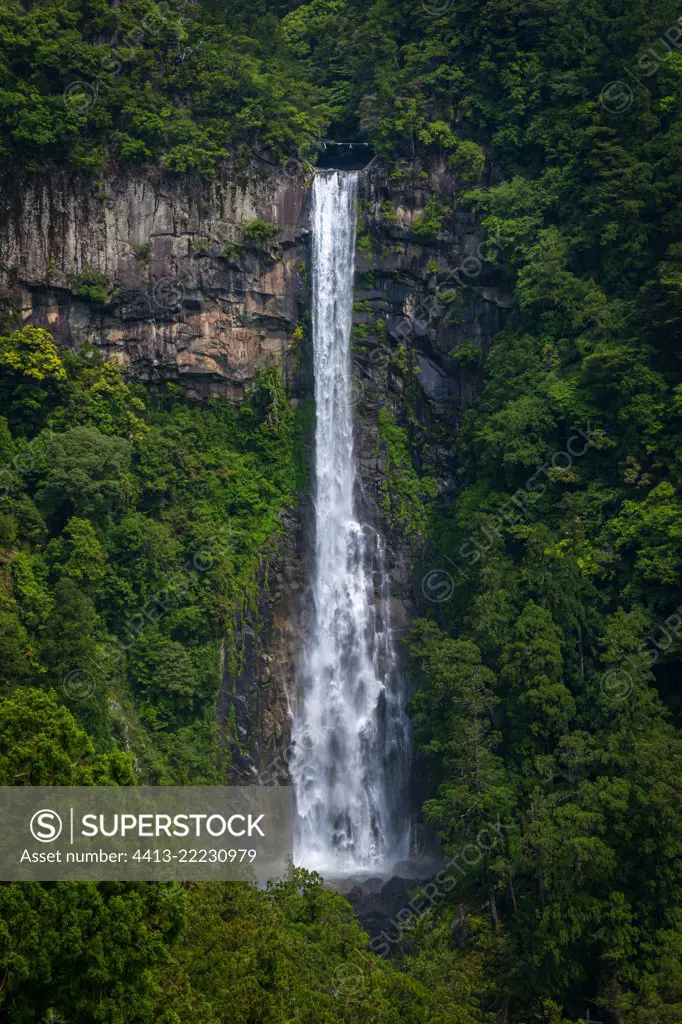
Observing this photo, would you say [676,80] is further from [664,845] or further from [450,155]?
[664,845]

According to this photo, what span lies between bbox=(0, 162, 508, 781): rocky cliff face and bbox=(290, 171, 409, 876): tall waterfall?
458 mm

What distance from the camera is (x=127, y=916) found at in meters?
22.5

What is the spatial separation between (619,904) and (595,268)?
60.3 ft

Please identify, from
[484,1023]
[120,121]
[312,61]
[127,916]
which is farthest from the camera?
[312,61]

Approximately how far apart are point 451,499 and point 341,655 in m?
5.77

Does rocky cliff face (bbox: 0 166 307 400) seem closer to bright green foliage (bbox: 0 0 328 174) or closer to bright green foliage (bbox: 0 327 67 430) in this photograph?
bright green foliage (bbox: 0 0 328 174)

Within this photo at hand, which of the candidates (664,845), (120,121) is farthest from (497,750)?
(120,121)

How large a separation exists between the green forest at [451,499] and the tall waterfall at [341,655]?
103 centimetres

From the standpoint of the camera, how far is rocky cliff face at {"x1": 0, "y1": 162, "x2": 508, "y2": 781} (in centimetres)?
4197

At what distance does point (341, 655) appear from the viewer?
1673 inches

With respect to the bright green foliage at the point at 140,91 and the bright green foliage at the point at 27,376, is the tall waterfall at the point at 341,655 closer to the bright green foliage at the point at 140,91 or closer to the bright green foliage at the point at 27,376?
the bright green foliage at the point at 140,91
